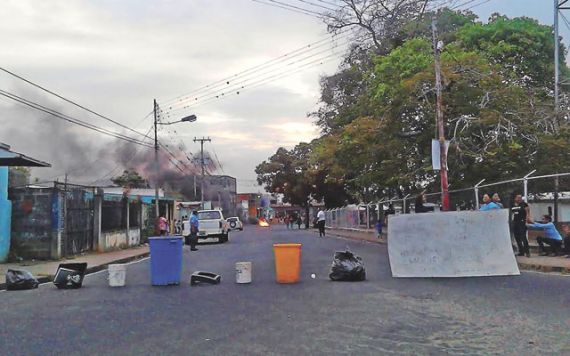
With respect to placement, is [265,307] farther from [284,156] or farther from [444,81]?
[284,156]

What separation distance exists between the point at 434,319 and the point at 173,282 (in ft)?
21.0

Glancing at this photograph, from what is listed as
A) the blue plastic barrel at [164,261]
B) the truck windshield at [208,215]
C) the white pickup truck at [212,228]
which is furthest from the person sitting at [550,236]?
the truck windshield at [208,215]

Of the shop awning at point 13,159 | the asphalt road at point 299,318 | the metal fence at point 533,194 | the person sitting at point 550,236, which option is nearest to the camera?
the asphalt road at point 299,318

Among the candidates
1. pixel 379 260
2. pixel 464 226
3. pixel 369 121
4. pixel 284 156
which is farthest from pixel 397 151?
pixel 284 156

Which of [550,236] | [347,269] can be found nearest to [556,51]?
[550,236]

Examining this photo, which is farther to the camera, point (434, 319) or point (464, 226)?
point (464, 226)

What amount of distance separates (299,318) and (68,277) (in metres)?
6.47

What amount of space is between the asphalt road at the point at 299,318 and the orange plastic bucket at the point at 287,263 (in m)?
0.26

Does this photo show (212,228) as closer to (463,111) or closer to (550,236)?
(463,111)

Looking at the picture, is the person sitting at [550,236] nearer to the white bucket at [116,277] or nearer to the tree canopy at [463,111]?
A: the tree canopy at [463,111]

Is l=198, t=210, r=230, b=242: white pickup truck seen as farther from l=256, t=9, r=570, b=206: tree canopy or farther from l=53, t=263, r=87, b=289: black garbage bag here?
l=53, t=263, r=87, b=289: black garbage bag

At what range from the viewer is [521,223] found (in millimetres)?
15969

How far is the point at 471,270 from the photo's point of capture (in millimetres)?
13102

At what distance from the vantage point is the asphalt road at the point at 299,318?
21.7 feet
